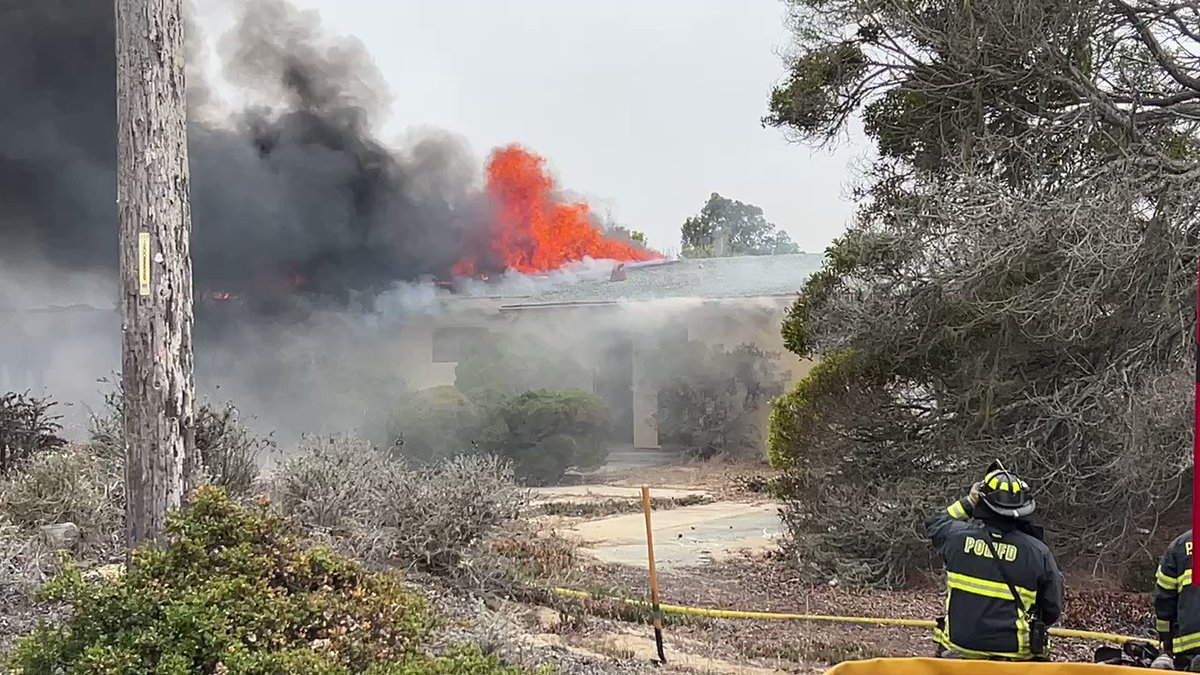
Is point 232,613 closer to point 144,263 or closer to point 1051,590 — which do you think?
point 144,263

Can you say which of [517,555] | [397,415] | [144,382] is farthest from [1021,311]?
[397,415]

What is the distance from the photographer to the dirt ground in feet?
23.4

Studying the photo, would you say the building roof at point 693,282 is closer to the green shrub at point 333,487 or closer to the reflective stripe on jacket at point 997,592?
the green shrub at point 333,487

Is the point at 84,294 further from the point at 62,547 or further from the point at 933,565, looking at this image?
the point at 933,565

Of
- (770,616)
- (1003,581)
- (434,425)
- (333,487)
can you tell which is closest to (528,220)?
(434,425)

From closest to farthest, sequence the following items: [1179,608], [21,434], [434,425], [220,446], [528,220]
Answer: [1179,608] < [220,446] < [21,434] < [434,425] < [528,220]

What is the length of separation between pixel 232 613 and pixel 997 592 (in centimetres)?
317

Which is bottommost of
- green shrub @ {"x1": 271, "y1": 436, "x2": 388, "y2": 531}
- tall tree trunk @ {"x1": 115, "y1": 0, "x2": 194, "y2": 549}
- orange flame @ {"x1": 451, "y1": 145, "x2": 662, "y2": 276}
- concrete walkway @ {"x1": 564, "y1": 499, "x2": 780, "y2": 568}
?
concrete walkway @ {"x1": 564, "y1": 499, "x2": 780, "y2": 568}

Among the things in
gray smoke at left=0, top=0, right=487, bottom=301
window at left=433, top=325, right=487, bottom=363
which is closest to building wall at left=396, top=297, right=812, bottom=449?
window at left=433, top=325, right=487, bottom=363

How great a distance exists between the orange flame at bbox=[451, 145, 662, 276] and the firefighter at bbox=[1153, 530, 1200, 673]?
17.6 metres

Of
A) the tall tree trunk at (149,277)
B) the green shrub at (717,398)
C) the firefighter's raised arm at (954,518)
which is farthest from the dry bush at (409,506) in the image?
the green shrub at (717,398)

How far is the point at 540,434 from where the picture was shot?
2020 cm

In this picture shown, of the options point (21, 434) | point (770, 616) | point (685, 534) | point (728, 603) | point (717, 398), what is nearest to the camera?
point (770, 616)

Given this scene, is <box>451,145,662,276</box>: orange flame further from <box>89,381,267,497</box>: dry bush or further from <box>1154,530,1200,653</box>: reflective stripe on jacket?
<box>1154,530,1200,653</box>: reflective stripe on jacket
